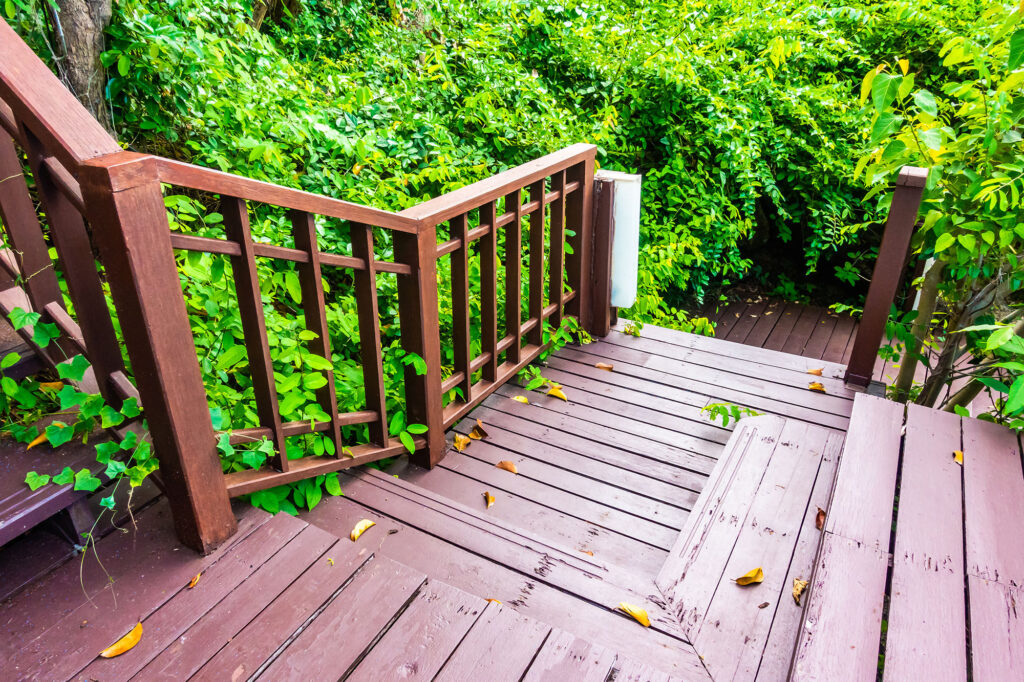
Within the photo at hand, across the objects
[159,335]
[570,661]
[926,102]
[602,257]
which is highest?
[926,102]

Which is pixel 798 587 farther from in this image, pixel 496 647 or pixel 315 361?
pixel 315 361

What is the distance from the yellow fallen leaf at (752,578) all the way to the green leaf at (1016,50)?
5.41 feet

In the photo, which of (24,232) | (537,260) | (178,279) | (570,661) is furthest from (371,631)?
(537,260)

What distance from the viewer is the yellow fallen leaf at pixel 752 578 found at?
192 centimetres

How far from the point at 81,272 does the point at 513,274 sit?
5.71ft

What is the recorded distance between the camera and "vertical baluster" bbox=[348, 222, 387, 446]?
205cm

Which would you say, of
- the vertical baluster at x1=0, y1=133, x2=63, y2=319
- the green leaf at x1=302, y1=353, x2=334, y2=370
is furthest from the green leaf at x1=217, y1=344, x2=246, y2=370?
the vertical baluster at x1=0, y1=133, x2=63, y2=319

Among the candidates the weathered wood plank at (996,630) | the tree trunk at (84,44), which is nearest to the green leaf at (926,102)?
the weathered wood plank at (996,630)

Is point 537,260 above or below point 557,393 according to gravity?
above

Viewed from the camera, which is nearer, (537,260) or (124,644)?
(124,644)

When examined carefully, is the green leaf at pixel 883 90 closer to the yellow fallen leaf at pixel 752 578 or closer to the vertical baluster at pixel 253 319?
the yellow fallen leaf at pixel 752 578

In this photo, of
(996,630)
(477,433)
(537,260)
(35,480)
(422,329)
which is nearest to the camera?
(996,630)

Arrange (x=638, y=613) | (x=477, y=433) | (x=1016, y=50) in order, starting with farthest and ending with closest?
1. (x=477, y=433)
2. (x=1016, y=50)
3. (x=638, y=613)

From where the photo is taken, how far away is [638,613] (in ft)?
5.78
